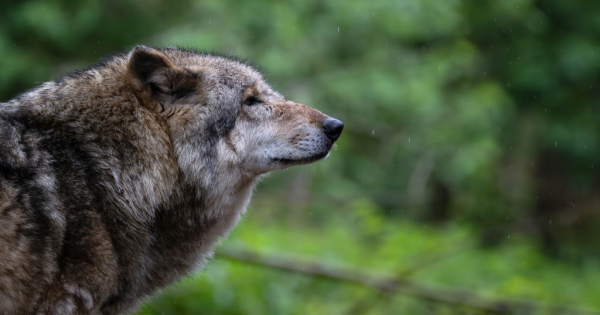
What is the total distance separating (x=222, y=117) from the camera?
3.32 meters

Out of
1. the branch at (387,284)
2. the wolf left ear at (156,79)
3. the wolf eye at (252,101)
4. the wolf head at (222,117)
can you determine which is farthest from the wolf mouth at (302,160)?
the branch at (387,284)

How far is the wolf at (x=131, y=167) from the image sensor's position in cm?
262

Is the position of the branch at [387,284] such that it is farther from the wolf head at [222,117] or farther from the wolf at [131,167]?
the wolf head at [222,117]

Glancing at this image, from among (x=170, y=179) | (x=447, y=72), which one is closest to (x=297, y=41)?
(x=447, y=72)

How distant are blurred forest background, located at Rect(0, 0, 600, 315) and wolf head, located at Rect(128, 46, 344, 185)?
89 centimetres

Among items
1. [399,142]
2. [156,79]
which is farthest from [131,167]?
[399,142]

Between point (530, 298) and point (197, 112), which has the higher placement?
point (530, 298)

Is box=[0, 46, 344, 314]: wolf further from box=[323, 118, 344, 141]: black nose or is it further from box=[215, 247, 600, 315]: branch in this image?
box=[215, 247, 600, 315]: branch

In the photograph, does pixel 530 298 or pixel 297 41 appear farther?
pixel 297 41

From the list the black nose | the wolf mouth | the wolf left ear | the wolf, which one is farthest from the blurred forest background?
the black nose

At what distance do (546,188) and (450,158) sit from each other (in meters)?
4.95

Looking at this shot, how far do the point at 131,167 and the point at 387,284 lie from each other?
11.5 ft

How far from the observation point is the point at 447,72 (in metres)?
8.71

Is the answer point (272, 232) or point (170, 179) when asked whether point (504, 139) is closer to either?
point (272, 232)
